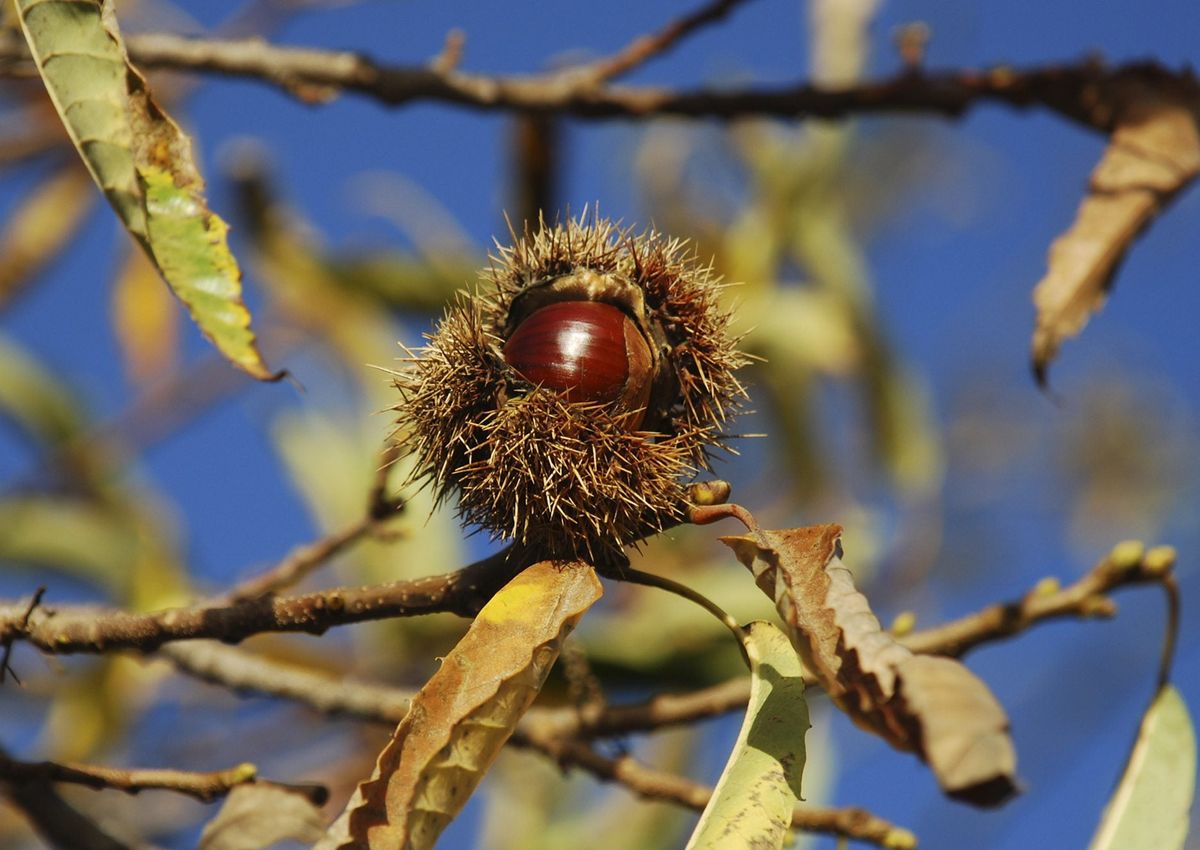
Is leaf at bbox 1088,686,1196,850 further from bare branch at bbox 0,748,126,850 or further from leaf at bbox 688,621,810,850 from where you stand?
bare branch at bbox 0,748,126,850

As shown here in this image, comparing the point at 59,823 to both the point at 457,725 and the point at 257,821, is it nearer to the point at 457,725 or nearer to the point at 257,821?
the point at 257,821

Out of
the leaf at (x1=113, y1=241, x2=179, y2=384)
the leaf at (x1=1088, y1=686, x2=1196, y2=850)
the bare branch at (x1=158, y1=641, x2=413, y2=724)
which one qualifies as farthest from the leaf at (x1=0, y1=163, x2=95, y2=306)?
the leaf at (x1=1088, y1=686, x2=1196, y2=850)

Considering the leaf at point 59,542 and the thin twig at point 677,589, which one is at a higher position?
the leaf at point 59,542

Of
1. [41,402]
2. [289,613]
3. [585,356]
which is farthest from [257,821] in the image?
[41,402]

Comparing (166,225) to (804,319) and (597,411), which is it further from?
(804,319)

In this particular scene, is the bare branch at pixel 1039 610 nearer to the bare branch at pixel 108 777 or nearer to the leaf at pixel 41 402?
the bare branch at pixel 108 777

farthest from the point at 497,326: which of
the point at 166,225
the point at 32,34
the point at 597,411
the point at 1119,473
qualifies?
the point at 1119,473

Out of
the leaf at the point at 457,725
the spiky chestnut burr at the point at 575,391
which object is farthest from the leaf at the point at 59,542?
the leaf at the point at 457,725
